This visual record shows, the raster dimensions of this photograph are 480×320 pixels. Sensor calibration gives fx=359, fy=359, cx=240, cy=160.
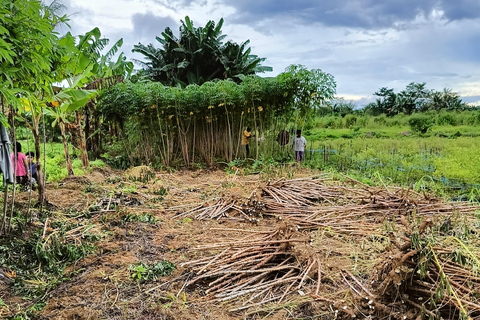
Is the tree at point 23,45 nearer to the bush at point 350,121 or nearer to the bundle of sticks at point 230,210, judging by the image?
the bundle of sticks at point 230,210

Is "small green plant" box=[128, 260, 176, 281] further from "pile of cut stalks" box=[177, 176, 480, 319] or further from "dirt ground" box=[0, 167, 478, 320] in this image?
"pile of cut stalks" box=[177, 176, 480, 319]

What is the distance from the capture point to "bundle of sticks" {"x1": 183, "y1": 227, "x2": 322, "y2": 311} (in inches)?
121

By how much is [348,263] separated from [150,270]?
194 cm

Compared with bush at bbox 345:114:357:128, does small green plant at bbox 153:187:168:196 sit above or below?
below

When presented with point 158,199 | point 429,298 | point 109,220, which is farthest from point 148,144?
point 429,298

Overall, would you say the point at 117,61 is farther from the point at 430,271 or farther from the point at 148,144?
the point at 430,271

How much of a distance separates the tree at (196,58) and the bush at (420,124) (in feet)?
32.0

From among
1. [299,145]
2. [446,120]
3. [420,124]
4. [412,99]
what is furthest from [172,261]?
[412,99]

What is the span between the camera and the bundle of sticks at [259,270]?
10.1 feet

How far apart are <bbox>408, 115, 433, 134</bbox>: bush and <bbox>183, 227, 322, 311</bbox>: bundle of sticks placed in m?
19.3

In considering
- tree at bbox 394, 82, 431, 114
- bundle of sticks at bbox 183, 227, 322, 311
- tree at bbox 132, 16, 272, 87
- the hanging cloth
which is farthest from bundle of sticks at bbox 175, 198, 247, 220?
tree at bbox 394, 82, 431, 114

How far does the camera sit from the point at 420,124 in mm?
21031

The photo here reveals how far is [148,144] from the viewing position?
11.6 meters

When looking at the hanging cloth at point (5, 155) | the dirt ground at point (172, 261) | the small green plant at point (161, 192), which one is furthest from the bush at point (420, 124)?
the hanging cloth at point (5, 155)
